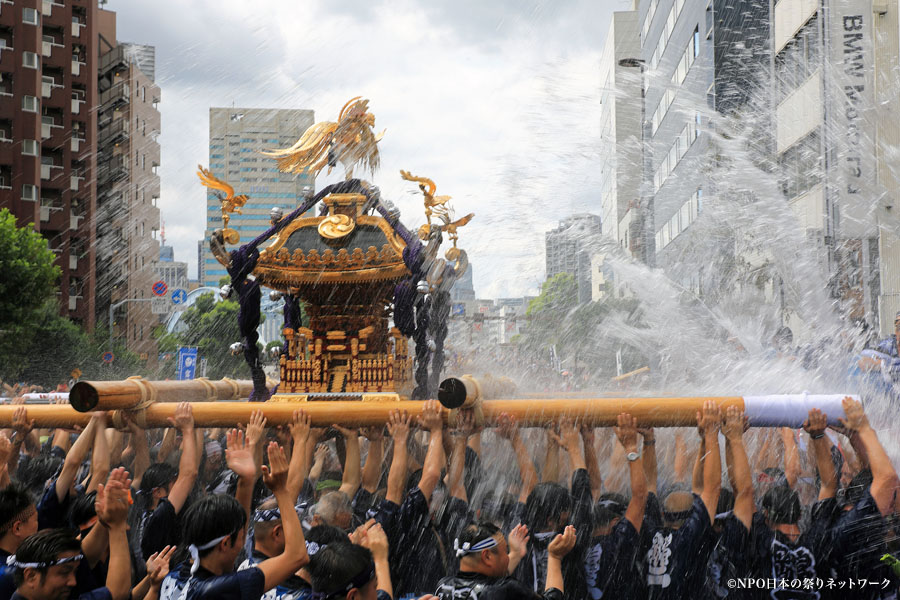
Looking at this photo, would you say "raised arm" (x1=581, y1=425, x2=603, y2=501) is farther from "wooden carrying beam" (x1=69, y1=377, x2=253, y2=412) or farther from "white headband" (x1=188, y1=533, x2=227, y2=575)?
"wooden carrying beam" (x1=69, y1=377, x2=253, y2=412)

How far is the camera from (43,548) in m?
3.08

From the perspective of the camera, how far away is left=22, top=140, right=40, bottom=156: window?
34.8 meters

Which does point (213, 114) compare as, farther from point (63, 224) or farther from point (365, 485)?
point (63, 224)

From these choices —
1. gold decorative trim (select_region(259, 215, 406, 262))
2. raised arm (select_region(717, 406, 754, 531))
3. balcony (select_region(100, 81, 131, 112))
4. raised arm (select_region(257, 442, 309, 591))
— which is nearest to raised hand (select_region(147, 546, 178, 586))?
raised arm (select_region(257, 442, 309, 591))

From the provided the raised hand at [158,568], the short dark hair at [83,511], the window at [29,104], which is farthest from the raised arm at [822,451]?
the window at [29,104]

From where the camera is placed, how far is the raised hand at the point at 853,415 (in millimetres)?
3898

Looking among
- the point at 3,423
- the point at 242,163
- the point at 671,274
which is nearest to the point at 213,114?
the point at 242,163

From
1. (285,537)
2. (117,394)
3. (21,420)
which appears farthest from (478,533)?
(21,420)

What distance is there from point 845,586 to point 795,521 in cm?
34

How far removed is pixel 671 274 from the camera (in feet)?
64.1

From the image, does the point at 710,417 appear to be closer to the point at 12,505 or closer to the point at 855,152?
the point at 12,505

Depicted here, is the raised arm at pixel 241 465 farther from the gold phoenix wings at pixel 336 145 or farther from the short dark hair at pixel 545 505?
the gold phoenix wings at pixel 336 145

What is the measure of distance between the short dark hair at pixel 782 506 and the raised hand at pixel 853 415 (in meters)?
0.42

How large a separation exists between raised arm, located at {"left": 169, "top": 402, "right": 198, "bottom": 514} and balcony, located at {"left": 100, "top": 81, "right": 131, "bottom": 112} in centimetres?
4243
